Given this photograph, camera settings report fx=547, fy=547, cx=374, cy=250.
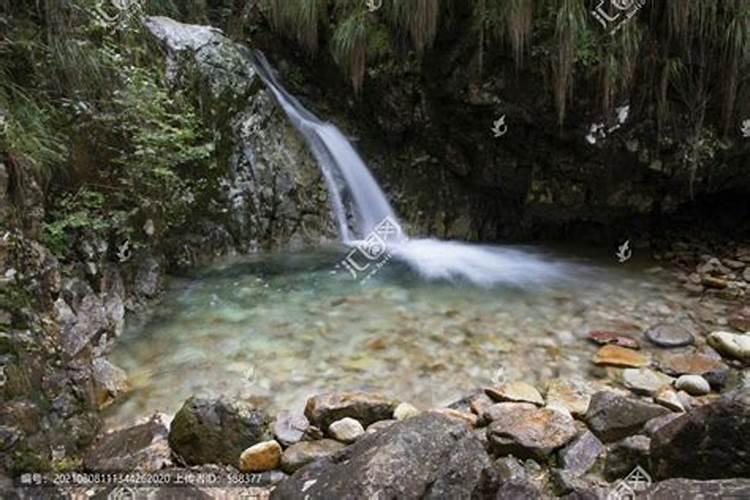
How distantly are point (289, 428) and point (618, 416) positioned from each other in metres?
1.45

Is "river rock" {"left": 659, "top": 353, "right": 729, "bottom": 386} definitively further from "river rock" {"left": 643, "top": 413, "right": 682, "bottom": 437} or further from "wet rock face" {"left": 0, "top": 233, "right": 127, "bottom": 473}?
"wet rock face" {"left": 0, "top": 233, "right": 127, "bottom": 473}

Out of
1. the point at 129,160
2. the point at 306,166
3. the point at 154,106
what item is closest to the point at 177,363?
the point at 129,160

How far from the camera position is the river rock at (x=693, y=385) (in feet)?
9.25

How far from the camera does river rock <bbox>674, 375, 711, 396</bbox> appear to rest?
2.82 metres

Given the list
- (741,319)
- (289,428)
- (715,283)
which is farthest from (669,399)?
(715,283)

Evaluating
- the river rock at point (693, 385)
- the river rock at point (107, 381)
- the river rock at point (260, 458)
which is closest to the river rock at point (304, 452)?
the river rock at point (260, 458)

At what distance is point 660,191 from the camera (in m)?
5.20

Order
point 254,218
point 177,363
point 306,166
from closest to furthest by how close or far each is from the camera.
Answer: point 177,363
point 254,218
point 306,166

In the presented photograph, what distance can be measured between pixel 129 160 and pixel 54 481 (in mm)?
2134

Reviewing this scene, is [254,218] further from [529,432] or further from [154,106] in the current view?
[529,432]

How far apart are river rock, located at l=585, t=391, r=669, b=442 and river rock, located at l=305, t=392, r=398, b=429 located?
2.96ft

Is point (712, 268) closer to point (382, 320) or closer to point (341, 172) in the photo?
point (382, 320)

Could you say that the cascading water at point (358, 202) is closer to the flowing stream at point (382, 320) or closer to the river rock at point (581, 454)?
the flowing stream at point (382, 320)

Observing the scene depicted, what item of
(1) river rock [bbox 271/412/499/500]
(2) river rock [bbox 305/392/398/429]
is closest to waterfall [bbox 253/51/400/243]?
(2) river rock [bbox 305/392/398/429]
